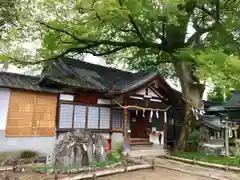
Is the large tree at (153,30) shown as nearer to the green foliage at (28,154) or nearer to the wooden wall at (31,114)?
the wooden wall at (31,114)

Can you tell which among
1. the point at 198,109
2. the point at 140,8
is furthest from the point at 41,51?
the point at 198,109

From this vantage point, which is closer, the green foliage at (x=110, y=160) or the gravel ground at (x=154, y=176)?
the gravel ground at (x=154, y=176)

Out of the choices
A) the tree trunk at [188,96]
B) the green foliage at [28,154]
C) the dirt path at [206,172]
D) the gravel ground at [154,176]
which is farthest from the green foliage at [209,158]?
the green foliage at [28,154]

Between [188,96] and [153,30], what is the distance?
466 cm

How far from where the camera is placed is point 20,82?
36.1 ft

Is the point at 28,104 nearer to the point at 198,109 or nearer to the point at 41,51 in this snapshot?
the point at 41,51

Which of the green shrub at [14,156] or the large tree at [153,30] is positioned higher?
the large tree at [153,30]

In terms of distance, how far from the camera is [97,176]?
8.51m

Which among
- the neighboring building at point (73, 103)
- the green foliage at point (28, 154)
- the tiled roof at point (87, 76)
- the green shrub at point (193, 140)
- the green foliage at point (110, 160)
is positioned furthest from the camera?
the green shrub at point (193, 140)

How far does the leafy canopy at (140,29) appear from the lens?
10.2 meters

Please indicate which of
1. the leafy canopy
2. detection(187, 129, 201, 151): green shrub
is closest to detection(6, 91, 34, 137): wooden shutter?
the leafy canopy

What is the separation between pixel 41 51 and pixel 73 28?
7.83 feet

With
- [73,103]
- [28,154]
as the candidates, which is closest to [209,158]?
[73,103]

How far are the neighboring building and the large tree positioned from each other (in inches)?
68.5
